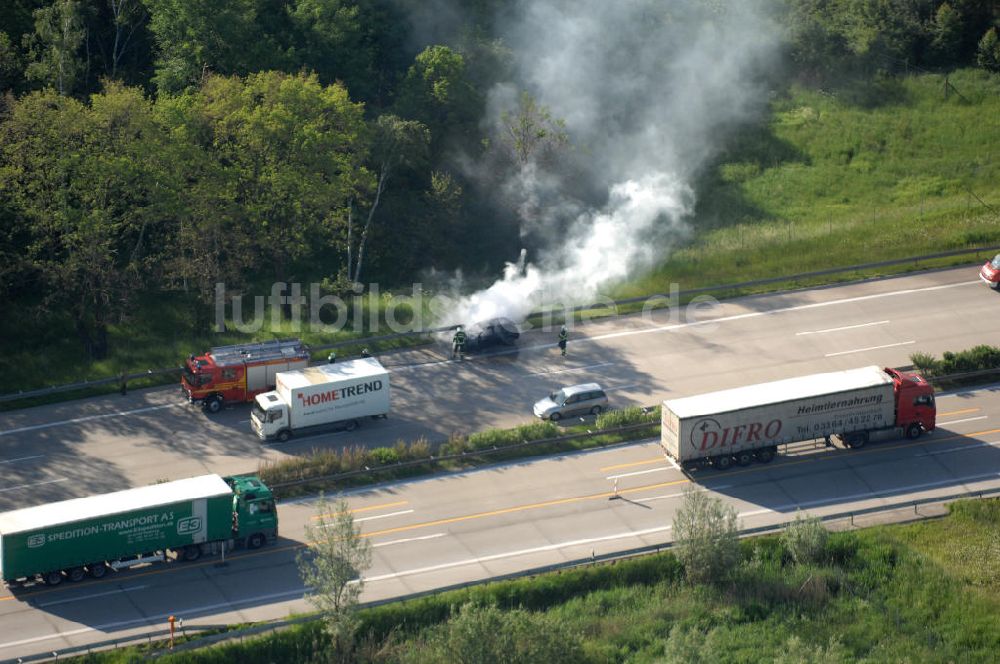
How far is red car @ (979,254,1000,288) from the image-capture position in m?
68.4

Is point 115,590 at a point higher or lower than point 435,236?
lower

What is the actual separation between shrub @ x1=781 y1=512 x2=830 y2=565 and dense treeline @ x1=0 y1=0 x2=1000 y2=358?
29.5 metres

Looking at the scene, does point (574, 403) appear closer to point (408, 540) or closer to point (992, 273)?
point (408, 540)

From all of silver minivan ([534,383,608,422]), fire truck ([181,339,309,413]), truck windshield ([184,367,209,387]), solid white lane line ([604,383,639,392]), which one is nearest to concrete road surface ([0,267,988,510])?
solid white lane line ([604,383,639,392])

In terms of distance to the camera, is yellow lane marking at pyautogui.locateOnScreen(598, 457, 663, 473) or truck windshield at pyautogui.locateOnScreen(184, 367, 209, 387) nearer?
yellow lane marking at pyautogui.locateOnScreen(598, 457, 663, 473)

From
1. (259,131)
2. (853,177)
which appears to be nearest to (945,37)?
(853,177)

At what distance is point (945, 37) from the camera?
8981 centimetres

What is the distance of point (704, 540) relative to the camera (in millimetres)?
46906

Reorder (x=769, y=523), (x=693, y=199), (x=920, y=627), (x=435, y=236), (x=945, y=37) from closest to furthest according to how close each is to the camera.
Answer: (x=920, y=627), (x=769, y=523), (x=435, y=236), (x=693, y=199), (x=945, y=37)

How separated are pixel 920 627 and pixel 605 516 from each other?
1235cm

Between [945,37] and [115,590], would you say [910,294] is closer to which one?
[945,37]

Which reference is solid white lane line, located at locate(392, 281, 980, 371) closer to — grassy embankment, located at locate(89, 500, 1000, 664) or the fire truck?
the fire truck

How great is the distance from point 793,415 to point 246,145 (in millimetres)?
31277

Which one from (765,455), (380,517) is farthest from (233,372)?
(765,455)
